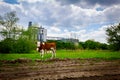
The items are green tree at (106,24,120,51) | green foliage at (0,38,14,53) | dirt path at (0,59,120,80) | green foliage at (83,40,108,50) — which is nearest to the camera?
dirt path at (0,59,120,80)

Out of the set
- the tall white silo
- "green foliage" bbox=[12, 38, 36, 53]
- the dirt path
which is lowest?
the dirt path

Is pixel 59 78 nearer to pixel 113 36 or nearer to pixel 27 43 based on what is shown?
pixel 27 43

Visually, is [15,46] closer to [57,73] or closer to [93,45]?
[93,45]

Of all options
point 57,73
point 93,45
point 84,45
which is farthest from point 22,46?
point 57,73

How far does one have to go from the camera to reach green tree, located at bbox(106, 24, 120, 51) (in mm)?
54938

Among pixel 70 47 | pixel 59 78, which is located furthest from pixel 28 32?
pixel 59 78

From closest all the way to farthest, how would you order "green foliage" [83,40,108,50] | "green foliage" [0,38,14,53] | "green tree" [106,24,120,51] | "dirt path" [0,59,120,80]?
"dirt path" [0,59,120,80], "green foliage" [0,38,14,53], "green tree" [106,24,120,51], "green foliage" [83,40,108,50]

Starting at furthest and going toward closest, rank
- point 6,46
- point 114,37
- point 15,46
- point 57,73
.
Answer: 1. point 114,37
2. point 15,46
3. point 6,46
4. point 57,73

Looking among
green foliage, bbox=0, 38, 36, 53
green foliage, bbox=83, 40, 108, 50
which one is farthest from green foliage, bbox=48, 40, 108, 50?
green foliage, bbox=0, 38, 36, 53

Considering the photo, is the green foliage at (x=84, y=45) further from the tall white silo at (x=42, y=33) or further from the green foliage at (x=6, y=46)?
the green foliage at (x=6, y=46)

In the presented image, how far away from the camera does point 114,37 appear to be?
55.2m

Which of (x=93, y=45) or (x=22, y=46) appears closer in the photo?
(x=22, y=46)

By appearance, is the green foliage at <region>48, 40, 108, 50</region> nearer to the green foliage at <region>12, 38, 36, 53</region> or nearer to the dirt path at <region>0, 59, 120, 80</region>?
the green foliage at <region>12, 38, 36, 53</region>

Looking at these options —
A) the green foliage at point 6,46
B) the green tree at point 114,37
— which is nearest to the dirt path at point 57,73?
the green foliage at point 6,46
